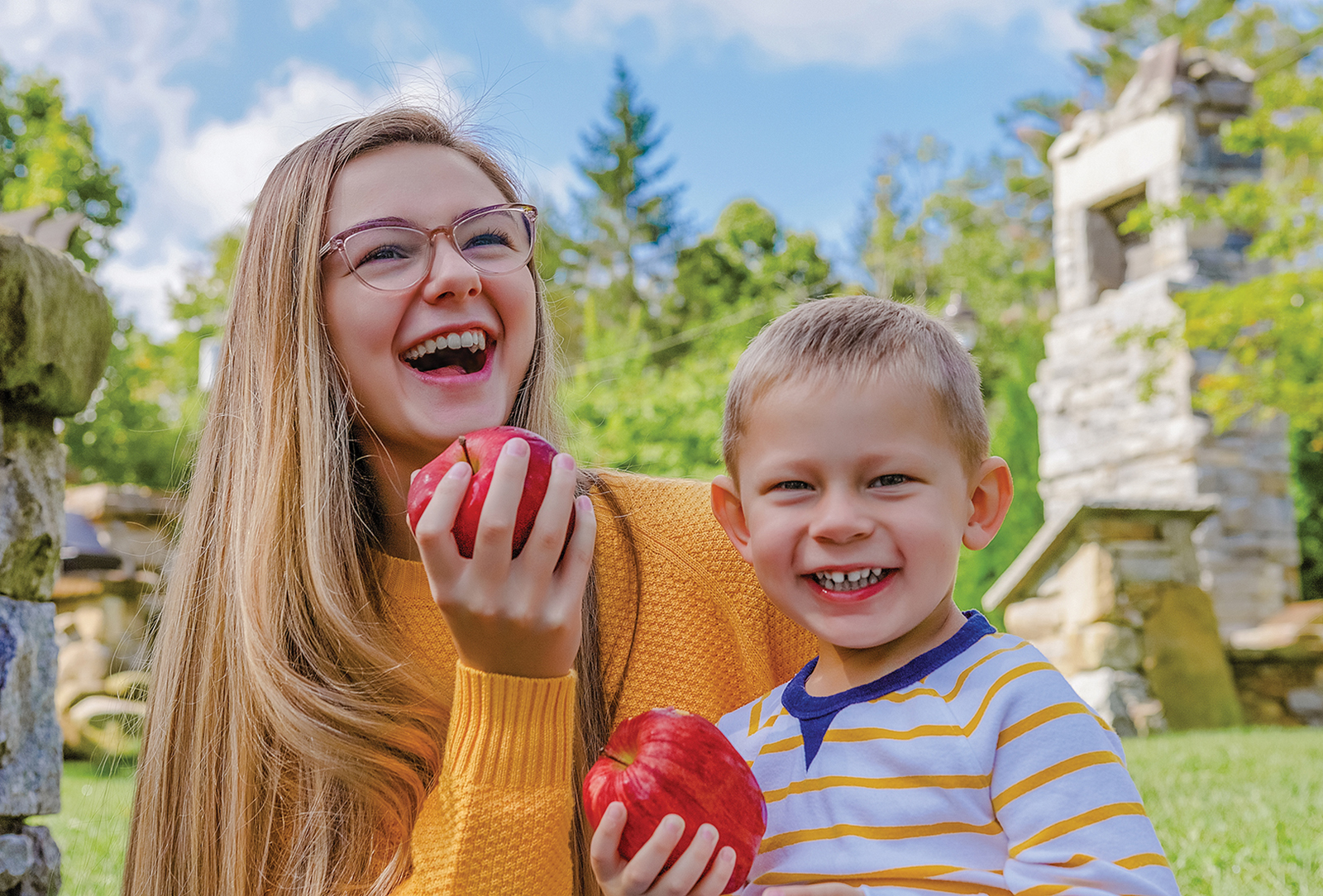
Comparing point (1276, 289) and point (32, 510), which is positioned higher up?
point (1276, 289)

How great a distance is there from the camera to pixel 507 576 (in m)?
1.43

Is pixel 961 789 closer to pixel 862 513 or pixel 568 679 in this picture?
pixel 862 513

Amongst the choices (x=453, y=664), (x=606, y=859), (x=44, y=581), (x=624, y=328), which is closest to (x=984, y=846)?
(x=606, y=859)

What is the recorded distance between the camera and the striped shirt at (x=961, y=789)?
113cm

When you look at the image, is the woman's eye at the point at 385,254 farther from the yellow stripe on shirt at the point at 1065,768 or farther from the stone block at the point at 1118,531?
the stone block at the point at 1118,531

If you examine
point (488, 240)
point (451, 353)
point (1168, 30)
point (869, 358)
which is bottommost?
point (869, 358)

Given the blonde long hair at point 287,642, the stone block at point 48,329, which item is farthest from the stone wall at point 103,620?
the blonde long hair at point 287,642

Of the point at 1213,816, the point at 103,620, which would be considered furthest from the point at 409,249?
the point at 103,620

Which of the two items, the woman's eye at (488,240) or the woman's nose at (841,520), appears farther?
the woman's eye at (488,240)

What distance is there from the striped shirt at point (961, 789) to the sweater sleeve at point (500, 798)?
306 mm

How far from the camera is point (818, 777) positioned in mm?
1320

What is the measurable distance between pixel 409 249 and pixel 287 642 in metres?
0.72

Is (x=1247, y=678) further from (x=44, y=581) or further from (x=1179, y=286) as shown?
(x=44, y=581)

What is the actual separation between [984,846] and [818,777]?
0.21 meters
